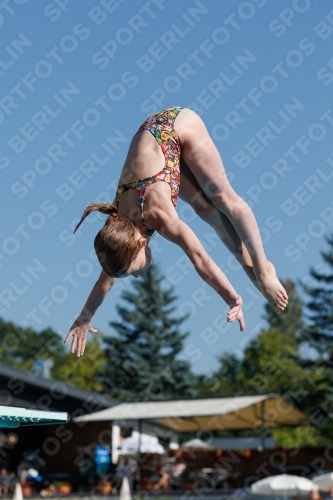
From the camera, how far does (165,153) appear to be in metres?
5.34

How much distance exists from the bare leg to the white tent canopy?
14.4m

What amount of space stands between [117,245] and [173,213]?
430 mm

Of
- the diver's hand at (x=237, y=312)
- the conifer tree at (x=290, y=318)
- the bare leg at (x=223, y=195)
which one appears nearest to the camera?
the diver's hand at (x=237, y=312)

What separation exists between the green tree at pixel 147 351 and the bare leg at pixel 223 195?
1465 inches

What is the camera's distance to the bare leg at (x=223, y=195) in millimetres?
5441

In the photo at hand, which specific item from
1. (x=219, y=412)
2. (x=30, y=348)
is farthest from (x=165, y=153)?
(x=30, y=348)

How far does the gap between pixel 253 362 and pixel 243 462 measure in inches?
1393

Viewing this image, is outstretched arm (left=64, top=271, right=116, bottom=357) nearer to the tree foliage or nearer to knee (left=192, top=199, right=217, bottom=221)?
knee (left=192, top=199, right=217, bottom=221)

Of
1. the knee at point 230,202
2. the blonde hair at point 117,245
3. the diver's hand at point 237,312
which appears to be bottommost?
the diver's hand at point 237,312

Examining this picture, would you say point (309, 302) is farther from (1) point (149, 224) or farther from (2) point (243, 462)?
(1) point (149, 224)

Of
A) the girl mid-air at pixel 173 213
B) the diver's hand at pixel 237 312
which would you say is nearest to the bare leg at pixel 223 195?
the girl mid-air at pixel 173 213

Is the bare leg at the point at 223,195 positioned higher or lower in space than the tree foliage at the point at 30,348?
higher

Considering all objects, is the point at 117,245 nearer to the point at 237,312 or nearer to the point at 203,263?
the point at 203,263

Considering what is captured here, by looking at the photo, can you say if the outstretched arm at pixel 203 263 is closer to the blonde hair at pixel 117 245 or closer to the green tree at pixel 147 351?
the blonde hair at pixel 117 245
